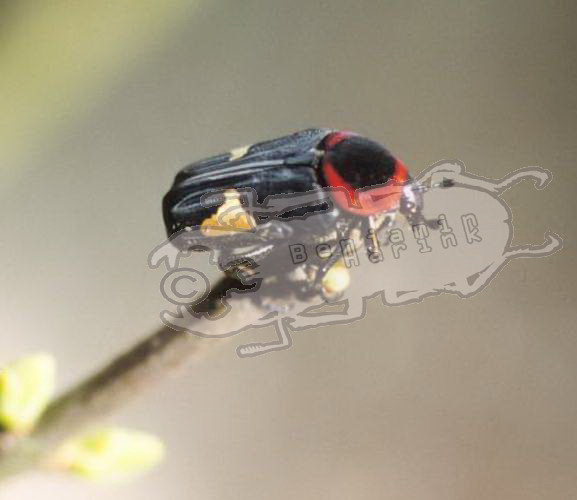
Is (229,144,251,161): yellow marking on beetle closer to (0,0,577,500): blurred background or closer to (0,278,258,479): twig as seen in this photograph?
(0,278,258,479): twig

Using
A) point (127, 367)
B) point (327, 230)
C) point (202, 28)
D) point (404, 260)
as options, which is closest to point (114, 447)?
point (127, 367)

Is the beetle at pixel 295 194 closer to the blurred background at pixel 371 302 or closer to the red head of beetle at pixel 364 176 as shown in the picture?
the red head of beetle at pixel 364 176

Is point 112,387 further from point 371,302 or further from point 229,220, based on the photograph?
point 371,302

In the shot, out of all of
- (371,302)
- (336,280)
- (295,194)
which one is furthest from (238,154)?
(371,302)

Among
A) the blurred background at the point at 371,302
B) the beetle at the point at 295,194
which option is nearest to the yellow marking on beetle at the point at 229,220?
the beetle at the point at 295,194

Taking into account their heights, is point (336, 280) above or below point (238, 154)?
below

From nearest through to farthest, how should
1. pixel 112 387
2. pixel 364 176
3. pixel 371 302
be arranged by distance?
pixel 112 387
pixel 364 176
pixel 371 302
